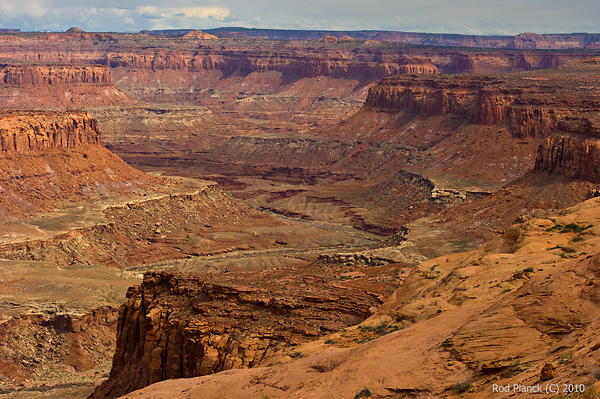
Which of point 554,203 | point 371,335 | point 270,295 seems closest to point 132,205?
point 554,203

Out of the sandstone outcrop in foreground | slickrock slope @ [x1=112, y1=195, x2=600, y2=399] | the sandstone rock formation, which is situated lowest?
the sandstone rock formation

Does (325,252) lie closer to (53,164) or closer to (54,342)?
(54,342)

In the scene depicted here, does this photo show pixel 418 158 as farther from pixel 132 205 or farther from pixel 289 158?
pixel 132 205

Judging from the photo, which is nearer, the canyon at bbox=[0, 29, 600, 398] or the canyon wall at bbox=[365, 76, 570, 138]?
the canyon at bbox=[0, 29, 600, 398]

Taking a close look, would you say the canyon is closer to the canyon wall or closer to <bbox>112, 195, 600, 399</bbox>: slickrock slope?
<bbox>112, 195, 600, 399</bbox>: slickrock slope

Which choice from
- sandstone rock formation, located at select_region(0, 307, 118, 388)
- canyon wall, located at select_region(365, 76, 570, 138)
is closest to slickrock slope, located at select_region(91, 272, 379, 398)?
sandstone rock formation, located at select_region(0, 307, 118, 388)

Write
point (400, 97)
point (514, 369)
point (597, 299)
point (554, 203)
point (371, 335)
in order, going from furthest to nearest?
point (400, 97) → point (554, 203) → point (371, 335) → point (597, 299) → point (514, 369)
